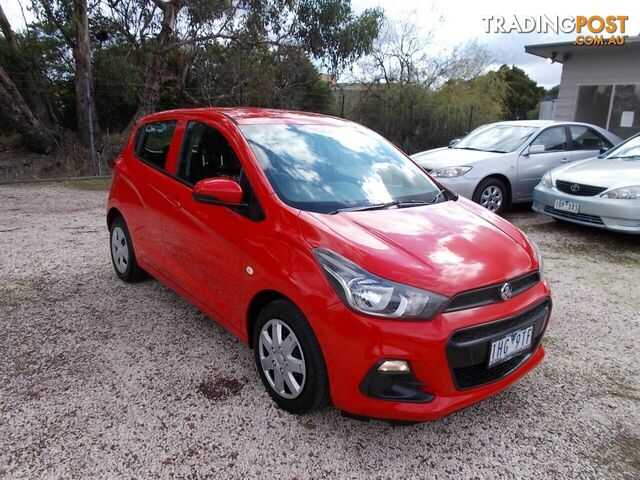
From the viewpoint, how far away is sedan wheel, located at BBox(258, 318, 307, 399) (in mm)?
2338

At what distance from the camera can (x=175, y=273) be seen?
11.0 ft

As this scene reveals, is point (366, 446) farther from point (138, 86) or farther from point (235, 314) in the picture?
point (138, 86)

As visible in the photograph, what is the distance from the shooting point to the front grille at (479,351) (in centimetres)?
206

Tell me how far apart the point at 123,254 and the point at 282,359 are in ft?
7.97

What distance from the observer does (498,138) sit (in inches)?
299

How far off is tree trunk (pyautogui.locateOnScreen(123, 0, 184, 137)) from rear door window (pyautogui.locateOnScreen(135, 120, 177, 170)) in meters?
9.76

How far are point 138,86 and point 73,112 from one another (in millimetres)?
2156

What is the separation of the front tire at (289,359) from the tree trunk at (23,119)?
11103 millimetres

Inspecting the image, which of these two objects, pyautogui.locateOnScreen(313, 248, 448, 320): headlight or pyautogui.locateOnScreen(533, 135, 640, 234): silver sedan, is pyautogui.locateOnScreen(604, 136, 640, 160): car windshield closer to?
pyautogui.locateOnScreen(533, 135, 640, 234): silver sedan

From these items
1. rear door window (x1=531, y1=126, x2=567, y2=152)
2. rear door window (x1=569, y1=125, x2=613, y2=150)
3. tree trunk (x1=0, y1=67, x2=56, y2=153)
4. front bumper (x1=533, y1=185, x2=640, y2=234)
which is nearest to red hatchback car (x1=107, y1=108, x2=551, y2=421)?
front bumper (x1=533, y1=185, x2=640, y2=234)

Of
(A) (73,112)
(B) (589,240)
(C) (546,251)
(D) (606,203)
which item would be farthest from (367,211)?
(A) (73,112)

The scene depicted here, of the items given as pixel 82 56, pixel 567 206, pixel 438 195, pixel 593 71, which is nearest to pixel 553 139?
pixel 567 206

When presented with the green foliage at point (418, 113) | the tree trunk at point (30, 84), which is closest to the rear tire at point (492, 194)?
the green foliage at point (418, 113)

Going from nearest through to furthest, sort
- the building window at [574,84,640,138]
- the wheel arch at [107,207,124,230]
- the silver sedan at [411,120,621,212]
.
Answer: the wheel arch at [107,207,124,230], the silver sedan at [411,120,621,212], the building window at [574,84,640,138]
